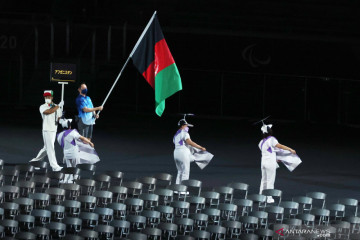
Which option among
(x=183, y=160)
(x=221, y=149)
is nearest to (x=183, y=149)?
(x=183, y=160)

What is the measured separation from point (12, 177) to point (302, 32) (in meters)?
16.6

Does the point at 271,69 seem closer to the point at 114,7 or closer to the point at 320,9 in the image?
the point at 320,9

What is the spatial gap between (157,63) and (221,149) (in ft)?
24.6

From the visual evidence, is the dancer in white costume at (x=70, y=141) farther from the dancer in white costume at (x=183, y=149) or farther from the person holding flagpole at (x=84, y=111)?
the dancer in white costume at (x=183, y=149)

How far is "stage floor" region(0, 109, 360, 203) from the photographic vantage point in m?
21.2

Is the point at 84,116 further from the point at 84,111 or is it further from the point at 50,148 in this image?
the point at 50,148

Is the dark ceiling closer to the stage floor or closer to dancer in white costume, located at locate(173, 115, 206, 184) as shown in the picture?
the stage floor

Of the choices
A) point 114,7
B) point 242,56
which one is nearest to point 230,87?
point 242,56

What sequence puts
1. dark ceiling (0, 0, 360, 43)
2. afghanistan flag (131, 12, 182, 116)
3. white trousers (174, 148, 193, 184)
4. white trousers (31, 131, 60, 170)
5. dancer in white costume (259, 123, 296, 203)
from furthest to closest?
dark ceiling (0, 0, 360, 43), white trousers (31, 131, 60, 170), afghanistan flag (131, 12, 182, 116), white trousers (174, 148, 193, 184), dancer in white costume (259, 123, 296, 203)

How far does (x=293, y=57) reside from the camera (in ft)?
107

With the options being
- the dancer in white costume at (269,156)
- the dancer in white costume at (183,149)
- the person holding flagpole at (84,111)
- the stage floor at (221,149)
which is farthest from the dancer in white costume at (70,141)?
the dancer in white costume at (269,156)

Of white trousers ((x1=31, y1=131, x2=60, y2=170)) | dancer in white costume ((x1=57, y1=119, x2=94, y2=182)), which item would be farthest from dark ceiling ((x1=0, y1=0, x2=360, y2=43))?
dancer in white costume ((x1=57, y1=119, x2=94, y2=182))

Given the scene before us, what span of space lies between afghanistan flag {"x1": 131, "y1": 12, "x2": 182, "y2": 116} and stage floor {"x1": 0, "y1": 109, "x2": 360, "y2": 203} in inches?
101

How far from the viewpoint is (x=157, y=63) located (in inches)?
760
